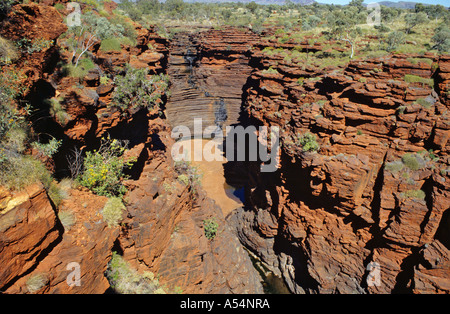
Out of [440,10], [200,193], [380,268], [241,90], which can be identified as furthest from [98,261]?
[440,10]

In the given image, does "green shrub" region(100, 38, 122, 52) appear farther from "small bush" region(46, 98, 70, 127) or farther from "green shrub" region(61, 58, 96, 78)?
"small bush" region(46, 98, 70, 127)

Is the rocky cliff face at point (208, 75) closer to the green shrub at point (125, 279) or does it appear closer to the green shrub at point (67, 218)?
the green shrub at point (125, 279)

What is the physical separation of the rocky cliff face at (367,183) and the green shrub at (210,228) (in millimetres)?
4877

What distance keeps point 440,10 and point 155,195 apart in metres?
53.4

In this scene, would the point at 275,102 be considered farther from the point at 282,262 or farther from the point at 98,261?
the point at 98,261

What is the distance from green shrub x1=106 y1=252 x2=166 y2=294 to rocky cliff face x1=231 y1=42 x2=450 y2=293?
926 cm

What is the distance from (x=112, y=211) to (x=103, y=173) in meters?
1.55

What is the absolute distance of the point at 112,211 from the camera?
24.3 feet

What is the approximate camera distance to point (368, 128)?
1217 centimetres

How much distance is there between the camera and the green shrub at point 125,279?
7.85 metres

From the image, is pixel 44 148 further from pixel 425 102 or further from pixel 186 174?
pixel 425 102

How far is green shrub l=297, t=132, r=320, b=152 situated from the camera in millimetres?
13070

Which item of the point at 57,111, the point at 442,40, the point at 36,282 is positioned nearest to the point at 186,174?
the point at 57,111

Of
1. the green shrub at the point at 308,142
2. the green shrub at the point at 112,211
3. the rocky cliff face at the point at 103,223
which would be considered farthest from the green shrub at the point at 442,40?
the green shrub at the point at 112,211
